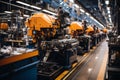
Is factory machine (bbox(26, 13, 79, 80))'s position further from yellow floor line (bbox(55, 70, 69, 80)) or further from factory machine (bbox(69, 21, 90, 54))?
factory machine (bbox(69, 21, 90, 54))

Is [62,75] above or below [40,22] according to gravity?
below

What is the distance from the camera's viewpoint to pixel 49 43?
6.22 meters

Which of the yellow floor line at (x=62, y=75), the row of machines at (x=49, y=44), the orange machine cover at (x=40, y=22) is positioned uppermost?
the orange machine cover at (x=40, y=22)

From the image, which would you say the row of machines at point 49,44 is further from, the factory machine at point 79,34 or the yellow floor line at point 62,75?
the factory machine at point 79,34

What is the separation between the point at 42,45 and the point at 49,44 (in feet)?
0.83

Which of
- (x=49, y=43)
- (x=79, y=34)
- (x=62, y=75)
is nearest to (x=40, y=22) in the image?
(x=49, y=43)

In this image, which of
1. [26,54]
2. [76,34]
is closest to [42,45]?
[26,54]

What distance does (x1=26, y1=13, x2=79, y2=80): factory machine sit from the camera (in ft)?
20.3

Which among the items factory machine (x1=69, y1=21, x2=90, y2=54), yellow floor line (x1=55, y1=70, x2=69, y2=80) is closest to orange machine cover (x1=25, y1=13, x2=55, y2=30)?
yellow floor line (x1=55, y1=70, x2=69, y2=80)

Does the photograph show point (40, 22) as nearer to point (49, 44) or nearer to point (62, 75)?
point (49, 44)

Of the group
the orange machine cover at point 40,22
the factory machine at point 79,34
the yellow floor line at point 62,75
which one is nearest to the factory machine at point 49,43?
the orange machine cover at point 40,22

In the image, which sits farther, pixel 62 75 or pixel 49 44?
pixel 62 75

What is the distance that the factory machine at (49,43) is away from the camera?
6188 millimetres

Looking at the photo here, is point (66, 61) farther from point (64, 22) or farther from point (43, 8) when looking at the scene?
point (43, 8)
